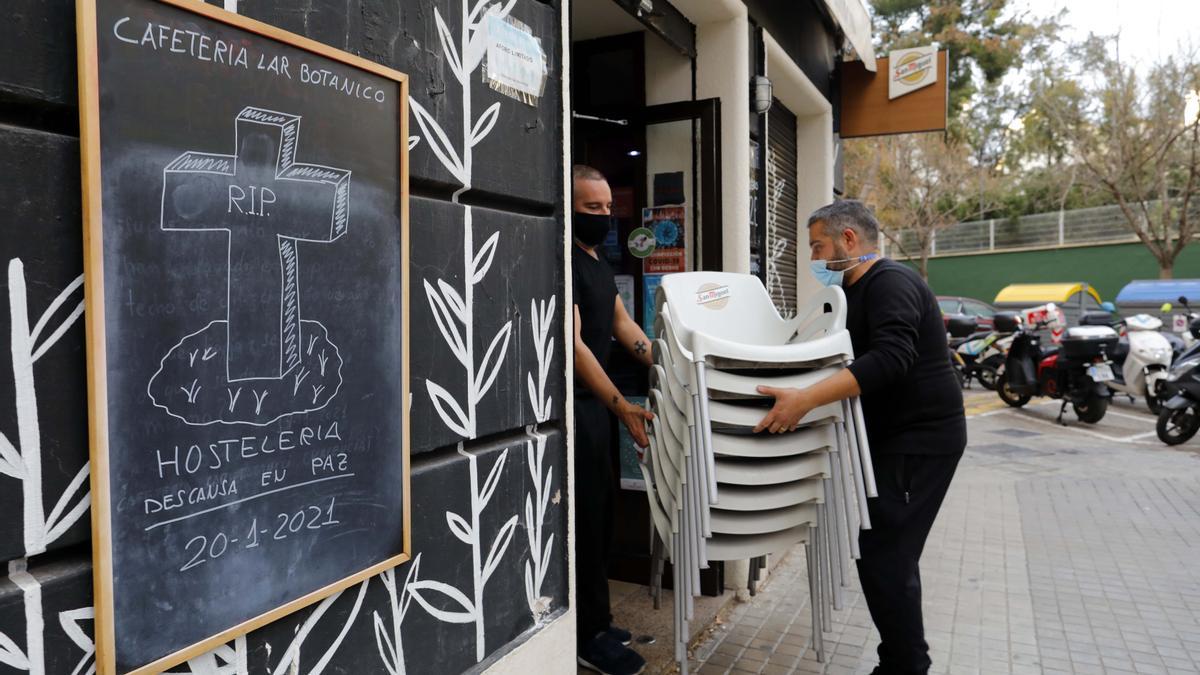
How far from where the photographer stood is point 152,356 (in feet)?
4.54

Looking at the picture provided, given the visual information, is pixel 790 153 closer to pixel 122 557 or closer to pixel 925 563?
pixel 925 563

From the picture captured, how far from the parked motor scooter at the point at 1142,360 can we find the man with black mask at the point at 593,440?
28.5 ft

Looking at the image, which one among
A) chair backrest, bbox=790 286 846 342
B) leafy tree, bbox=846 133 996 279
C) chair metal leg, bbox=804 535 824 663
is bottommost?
chair metal leg, bbox=804 535 824 663

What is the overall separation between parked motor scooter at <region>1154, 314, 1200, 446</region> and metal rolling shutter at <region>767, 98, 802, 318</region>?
14.3 ft

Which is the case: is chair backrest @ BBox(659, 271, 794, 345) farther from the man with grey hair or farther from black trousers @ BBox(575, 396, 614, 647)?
Result: black trousers @ BBox(575, 396, 614, 647)

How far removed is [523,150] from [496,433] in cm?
87

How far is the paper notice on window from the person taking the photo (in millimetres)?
2307

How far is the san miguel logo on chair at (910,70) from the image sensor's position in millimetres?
7059

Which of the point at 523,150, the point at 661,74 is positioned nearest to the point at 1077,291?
the point at 661,74

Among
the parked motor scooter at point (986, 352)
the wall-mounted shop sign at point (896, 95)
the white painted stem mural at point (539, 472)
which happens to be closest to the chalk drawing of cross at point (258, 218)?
the white painted stem mural at point (539, 472)

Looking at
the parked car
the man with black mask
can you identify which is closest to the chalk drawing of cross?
the man with black mask

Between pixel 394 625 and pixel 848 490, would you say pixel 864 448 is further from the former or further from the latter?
pixel 394 625

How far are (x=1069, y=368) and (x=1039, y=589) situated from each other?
250 inches

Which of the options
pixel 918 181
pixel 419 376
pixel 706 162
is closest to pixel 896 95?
pixel 706 162
